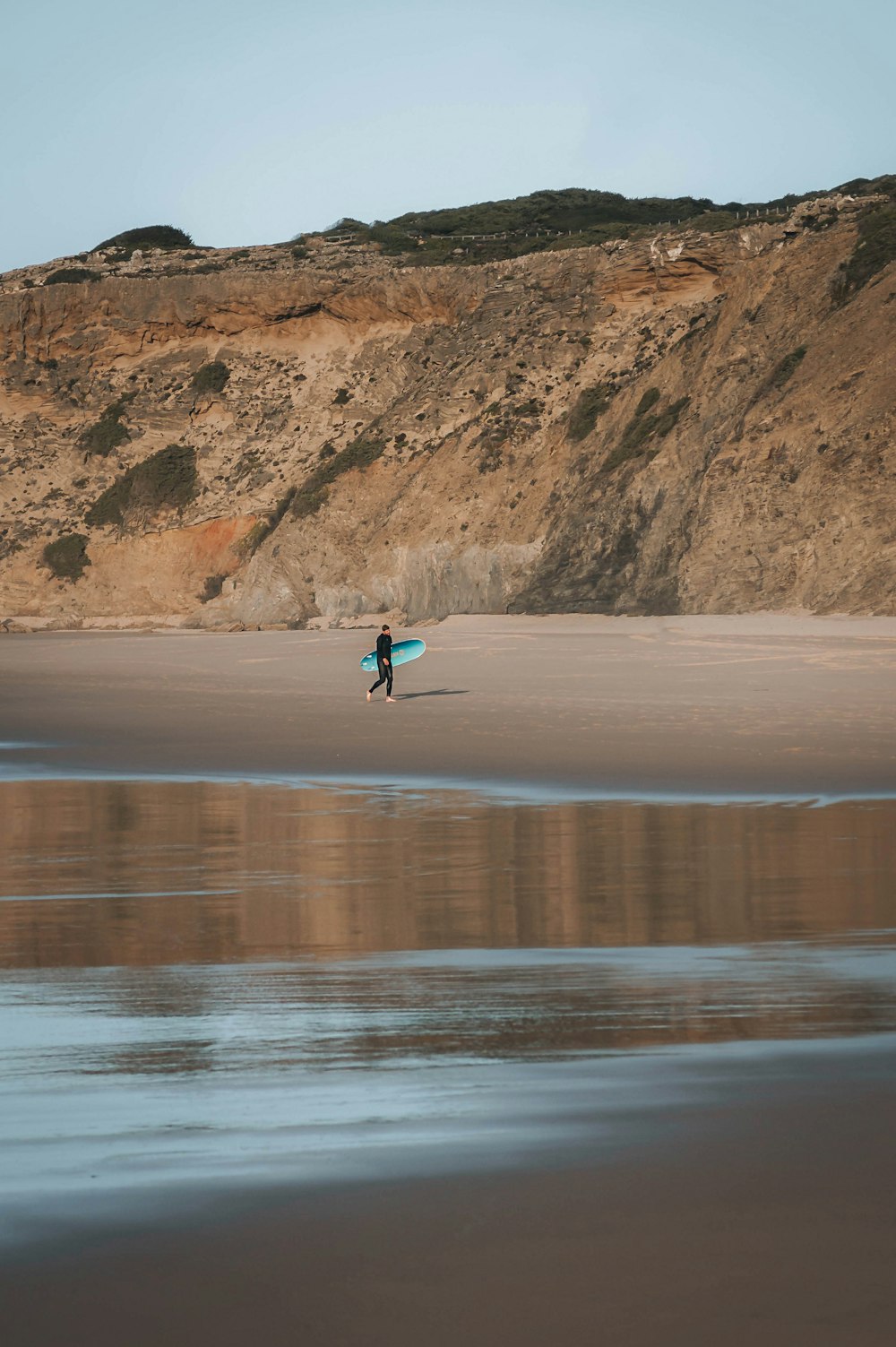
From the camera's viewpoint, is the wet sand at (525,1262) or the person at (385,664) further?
the person at (385,664)

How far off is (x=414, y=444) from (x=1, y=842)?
160ft

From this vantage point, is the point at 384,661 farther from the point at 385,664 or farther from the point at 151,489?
the point at 151,489

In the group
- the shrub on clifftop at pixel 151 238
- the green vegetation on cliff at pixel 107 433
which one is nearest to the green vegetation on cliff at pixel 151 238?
the shrub on clifftop at pixel 151 238

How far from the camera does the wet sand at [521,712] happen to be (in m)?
14.6

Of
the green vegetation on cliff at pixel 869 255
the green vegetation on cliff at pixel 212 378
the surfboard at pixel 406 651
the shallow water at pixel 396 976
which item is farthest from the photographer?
the green vegetation on cliff at pixel 212 378

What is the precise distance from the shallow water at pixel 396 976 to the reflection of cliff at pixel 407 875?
0.11 feet

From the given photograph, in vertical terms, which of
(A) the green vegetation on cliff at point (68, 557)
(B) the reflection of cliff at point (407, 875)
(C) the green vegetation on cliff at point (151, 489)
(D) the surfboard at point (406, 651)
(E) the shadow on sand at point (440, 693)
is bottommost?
(E) the shadow on sand at point (440, 693)

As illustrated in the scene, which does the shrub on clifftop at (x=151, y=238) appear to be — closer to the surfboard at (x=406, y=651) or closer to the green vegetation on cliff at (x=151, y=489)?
the green vegetation on cliff at (x=151, y=489)

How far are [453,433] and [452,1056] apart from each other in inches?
2083

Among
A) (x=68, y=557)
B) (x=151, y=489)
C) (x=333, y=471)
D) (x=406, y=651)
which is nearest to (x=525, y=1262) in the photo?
(x=406, y=651)

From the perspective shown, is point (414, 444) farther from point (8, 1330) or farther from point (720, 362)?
point (8, 1330)

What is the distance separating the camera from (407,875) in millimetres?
9133

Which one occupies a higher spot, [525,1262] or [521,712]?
[525,1262]

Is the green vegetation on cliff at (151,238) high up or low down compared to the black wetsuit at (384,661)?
up
